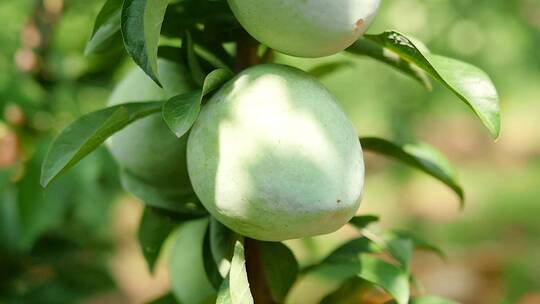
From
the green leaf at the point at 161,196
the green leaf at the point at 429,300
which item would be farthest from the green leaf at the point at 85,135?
the green leaf at the point at 429,300

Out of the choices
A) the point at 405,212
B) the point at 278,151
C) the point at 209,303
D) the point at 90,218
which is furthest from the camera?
the point at 405,212

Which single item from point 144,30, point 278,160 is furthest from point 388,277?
point 144,30

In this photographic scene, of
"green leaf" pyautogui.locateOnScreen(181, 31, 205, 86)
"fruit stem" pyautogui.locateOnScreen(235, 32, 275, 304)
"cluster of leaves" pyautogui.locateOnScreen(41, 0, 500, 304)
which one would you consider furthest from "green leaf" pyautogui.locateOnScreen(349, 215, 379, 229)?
"green leaf" pyautogui.locateOnScreen(181, 31, 205, 86)

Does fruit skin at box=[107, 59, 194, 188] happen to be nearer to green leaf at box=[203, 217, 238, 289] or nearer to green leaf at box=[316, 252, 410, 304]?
green leaf at box=[203, 217, 238, 289]

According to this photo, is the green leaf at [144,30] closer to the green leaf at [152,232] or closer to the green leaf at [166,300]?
the green leaf at [152,232]

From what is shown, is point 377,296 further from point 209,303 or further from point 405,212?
point 405,212

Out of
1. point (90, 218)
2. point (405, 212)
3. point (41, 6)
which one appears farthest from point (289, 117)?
point (405, 212)
